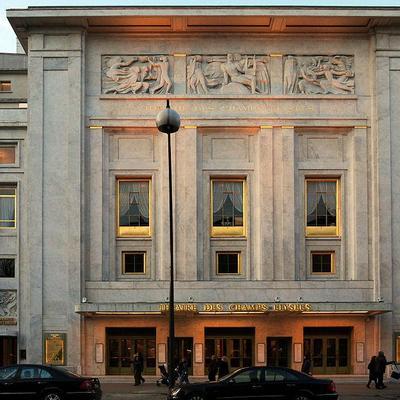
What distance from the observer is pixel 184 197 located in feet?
125

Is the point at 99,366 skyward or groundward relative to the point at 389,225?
groundward

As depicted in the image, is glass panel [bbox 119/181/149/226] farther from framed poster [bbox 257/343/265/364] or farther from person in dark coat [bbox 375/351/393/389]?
person in dark coat [bbox 375/351/393/389]

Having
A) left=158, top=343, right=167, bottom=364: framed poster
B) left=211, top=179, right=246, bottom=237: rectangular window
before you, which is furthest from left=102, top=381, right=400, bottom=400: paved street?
left=211, top=179, right=246, bottom=237: rectangular window

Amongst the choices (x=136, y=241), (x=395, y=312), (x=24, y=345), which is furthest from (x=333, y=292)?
(x=24, y=345)

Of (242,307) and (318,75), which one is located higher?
(318,75)

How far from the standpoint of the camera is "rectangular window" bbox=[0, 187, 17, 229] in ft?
130

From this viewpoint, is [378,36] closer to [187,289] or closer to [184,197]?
[184,197]

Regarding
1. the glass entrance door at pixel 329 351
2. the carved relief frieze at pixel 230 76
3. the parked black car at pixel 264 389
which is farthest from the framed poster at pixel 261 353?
the parked black car at pixel 264 389

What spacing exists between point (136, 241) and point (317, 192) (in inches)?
341

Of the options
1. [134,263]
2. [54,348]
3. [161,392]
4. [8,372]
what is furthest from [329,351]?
[8,372]

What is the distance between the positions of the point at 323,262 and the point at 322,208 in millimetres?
2489

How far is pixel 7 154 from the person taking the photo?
39.8m

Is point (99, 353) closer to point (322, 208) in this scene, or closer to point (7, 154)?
point (7, 154)

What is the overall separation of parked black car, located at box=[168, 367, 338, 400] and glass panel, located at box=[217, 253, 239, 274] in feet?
51.4
